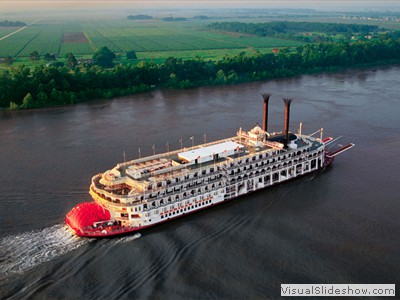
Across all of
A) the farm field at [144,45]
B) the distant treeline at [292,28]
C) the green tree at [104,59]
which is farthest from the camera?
the distant treeline at [292,28]

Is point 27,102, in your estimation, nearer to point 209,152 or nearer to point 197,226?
point 209,152

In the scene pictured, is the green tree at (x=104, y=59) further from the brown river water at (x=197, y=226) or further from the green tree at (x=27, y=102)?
the brown river water at (x=197, y=226)

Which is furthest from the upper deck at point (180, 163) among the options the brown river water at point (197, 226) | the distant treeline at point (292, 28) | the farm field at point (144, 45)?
the distant treeline at point (292, 28)

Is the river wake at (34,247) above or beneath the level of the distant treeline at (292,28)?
beneath

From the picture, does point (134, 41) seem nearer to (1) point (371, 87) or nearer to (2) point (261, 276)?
(1) point (371, 87)

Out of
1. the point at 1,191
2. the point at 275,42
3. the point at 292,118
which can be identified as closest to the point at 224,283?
the point at 1,191

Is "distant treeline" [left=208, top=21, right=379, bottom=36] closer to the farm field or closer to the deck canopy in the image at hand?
the farm field

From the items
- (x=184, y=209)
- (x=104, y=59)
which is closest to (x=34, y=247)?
(x=184, y=209)

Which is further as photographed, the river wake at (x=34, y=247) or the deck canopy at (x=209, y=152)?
the deck canopy at (x=209, y=152)

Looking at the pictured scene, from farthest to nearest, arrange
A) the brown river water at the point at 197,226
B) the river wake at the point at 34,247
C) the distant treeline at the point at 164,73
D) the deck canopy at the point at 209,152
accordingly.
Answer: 1. the distant treeline at the point at 164,73
2. the deck canopy at the point at 209,152
3. the river wake at the point at 34,247
4. the brown river water at the point at 197,226
